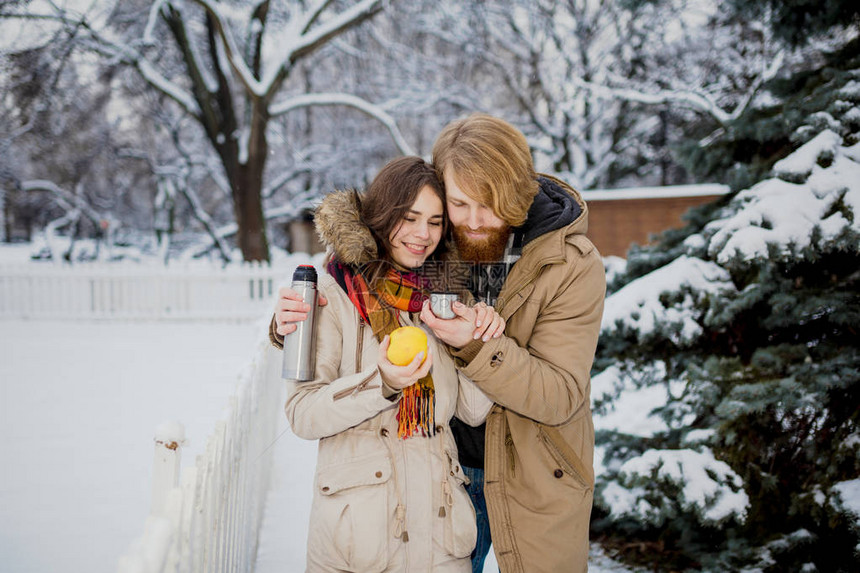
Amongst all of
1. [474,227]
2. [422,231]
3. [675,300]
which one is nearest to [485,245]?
[474,227]

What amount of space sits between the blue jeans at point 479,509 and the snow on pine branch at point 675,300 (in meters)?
1.72

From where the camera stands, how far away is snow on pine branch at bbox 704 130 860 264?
→ 2.85 meters

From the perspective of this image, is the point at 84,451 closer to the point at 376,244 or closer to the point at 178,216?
the point at 376,244

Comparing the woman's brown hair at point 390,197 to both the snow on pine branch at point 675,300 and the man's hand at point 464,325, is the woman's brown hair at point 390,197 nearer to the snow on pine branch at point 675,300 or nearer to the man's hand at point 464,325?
the man's hand at point 464,325

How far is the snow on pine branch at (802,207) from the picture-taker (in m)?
2.85

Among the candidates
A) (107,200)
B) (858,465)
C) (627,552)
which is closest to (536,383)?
(858,465)

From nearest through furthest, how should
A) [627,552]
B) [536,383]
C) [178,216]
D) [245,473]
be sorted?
[536,383], [245,473], [627,552], [178,216]

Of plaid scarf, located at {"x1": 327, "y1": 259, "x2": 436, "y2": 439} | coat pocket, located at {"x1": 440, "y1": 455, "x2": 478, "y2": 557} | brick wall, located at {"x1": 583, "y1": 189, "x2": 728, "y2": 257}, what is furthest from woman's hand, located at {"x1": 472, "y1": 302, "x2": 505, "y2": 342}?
brick wall, located at {"x1": 583, "y1": 189, "x2": 728, "y2": 257}

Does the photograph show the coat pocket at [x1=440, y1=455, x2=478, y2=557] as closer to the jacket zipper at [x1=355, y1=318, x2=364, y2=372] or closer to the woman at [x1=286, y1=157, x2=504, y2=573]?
the woman at [x1=286, y1=157, x2=504, y2=573]

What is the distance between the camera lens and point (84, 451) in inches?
210

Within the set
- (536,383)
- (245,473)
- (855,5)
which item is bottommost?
(245,473)

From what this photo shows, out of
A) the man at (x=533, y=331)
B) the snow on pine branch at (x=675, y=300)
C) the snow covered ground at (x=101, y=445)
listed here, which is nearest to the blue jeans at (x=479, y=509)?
the man at (x=533, y=331)

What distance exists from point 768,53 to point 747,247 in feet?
38.1

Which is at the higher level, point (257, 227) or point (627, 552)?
point (257, 227)
